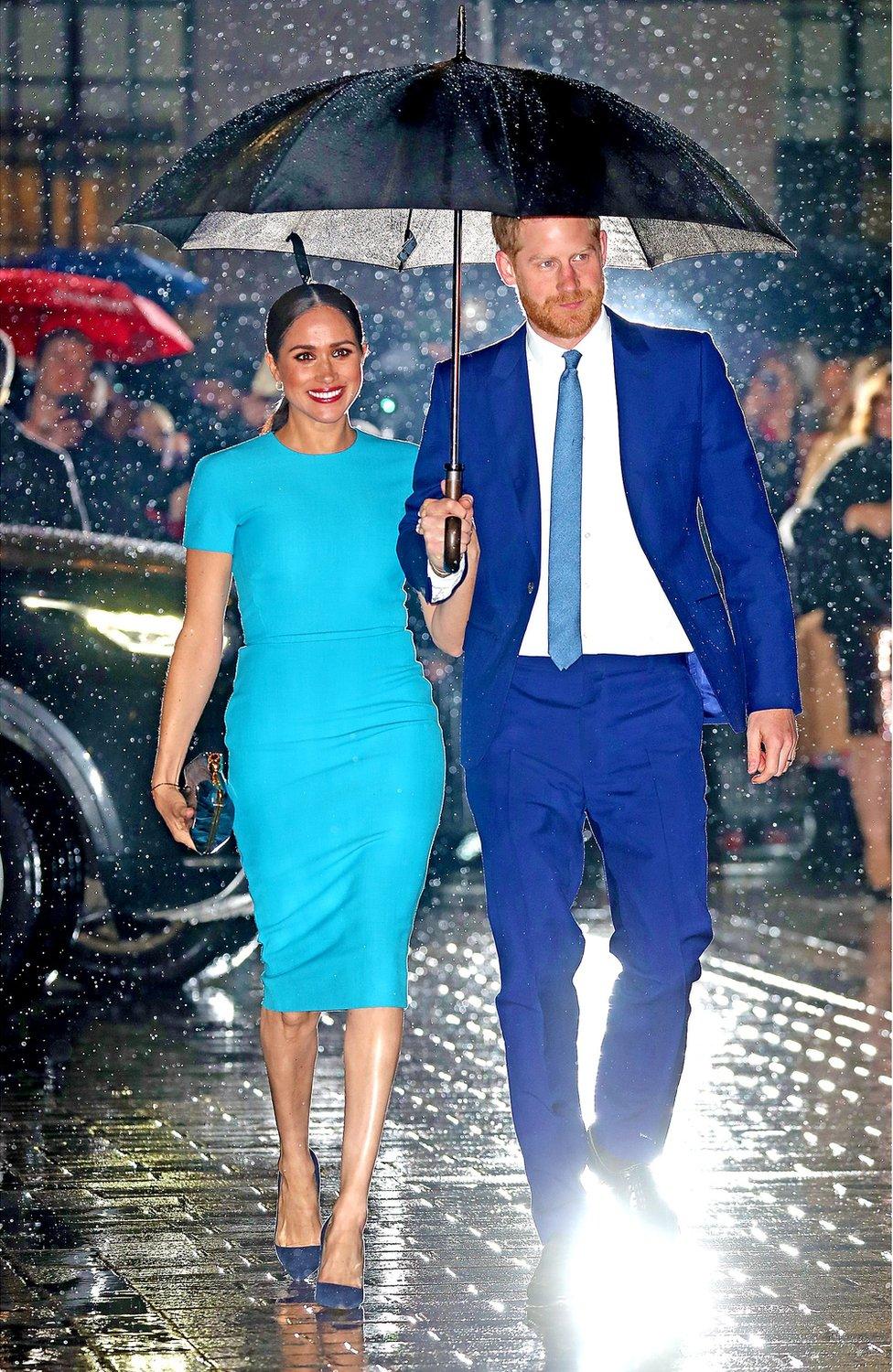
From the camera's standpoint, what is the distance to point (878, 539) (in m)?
10.4

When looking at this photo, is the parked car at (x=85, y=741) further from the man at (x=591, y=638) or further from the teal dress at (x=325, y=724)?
the man at (x=591, y=638)

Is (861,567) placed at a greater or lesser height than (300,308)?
lesser

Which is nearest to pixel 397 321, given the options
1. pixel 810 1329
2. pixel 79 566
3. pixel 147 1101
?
pixel 79 566

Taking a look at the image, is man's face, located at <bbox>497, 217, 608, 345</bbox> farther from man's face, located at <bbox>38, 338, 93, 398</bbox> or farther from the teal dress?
man's face, located at <bbox>38, 338, 93, 398</bbox>

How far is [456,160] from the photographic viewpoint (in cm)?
434

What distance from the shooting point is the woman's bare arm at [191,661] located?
15.6 feet

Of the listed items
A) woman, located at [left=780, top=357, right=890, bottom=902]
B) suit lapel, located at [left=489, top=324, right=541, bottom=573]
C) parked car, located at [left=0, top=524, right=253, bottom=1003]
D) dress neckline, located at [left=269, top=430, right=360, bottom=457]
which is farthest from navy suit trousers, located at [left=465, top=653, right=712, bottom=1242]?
woman, located at [left=780, top=357, right=890, bottom=902]

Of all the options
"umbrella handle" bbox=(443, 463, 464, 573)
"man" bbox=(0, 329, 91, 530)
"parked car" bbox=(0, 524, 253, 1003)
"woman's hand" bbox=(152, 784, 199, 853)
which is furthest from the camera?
"man" bbox=(0, 329, 91, 530)

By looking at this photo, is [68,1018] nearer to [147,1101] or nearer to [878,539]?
[147,1101]

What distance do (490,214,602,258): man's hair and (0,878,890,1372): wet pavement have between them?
71.7 inches

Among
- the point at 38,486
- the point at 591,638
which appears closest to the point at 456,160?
the point at 591,638

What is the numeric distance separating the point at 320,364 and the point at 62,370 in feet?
19.1

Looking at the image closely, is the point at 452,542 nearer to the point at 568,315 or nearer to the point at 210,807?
the point at 568,315

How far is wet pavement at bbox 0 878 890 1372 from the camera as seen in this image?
4180 millimetres
